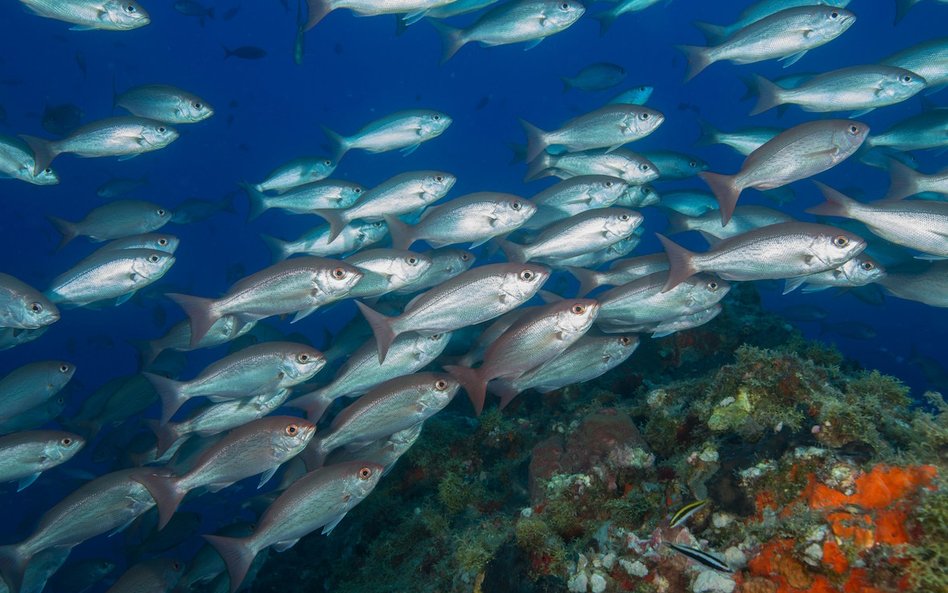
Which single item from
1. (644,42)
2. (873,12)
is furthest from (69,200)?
(873,12)

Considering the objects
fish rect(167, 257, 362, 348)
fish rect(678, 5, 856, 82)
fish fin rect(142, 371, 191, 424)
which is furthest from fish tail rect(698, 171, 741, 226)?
fish fin rect(142, 371, 191, 424)

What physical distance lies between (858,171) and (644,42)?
A: 133 ft

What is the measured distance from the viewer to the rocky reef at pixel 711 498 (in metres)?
2.87

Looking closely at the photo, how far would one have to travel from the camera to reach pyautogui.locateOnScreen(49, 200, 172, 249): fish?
7809 mm

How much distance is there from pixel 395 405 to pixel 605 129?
4.75m

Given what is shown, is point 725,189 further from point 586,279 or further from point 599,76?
point 599,76

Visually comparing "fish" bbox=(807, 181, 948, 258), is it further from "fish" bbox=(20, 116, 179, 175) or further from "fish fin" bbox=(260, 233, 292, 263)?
"fish" bbox=(20, 116, 179, 175)

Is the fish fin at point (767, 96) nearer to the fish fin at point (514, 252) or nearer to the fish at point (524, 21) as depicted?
the fish at point (524, 21)

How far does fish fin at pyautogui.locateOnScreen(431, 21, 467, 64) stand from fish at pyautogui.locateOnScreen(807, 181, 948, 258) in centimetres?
583

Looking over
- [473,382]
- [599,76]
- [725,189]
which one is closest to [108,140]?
[473,382]

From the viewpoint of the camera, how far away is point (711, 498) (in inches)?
142

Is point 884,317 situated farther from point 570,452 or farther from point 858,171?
point 570,452

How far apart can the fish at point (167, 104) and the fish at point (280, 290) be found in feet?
13.2

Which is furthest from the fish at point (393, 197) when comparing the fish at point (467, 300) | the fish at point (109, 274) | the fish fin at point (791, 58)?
the fish fin at point (791, 58)
